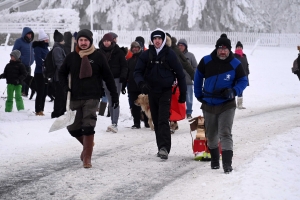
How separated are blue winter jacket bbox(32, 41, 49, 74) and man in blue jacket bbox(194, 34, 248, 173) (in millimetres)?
7409

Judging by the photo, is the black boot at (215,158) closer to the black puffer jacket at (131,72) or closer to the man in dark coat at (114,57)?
the man in dark coat at (114,57)

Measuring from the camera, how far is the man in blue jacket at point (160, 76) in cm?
972

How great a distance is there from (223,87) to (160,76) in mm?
1730

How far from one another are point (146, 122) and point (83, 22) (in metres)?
33.6

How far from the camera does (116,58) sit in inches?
505

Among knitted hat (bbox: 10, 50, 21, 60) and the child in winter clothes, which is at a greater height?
knitted hat (bbox: 10, 50, 21, 60)

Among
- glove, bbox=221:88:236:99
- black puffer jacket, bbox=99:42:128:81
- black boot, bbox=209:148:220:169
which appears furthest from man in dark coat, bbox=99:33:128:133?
glove, bbox=221:88:236:99

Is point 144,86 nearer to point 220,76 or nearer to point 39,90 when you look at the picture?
point 220,76

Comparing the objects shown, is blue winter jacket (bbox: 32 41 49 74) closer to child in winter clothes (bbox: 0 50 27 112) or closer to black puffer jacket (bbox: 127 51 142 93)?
child in winter clothes (bbox: 0 50 27 112)

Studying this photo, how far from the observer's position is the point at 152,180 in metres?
8.03

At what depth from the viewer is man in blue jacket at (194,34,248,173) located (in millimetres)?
8211

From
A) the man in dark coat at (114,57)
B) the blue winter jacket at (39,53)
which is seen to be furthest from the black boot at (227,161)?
the blue winter jacket at (39,53)

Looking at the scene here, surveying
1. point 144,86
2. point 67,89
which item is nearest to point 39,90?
point 144,86

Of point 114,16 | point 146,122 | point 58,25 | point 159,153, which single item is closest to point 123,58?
point 146,122
